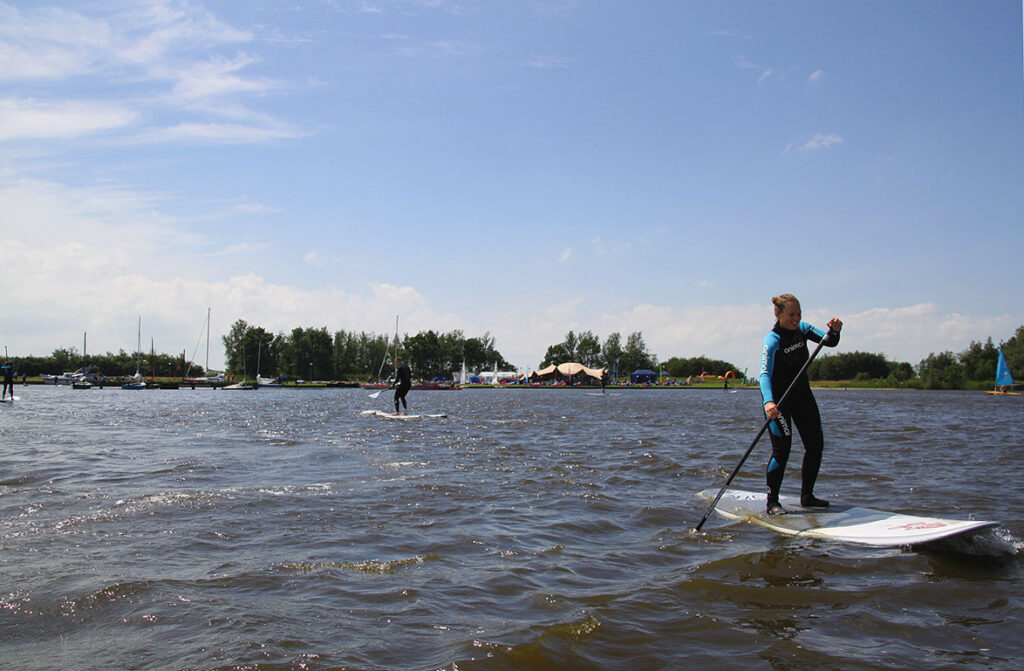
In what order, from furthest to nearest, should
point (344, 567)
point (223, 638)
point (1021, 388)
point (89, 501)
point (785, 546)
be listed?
1. point (1021, 388)
2. point (89, 501)
3. point (785, 546)
4. point (344, 567)
5. point (223, 638)

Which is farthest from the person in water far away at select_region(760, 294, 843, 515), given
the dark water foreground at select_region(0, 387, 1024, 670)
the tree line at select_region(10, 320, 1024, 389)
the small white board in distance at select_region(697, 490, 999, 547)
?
the tree line at select_region(10, 320, 1024, 389)

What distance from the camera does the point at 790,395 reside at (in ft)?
22.5

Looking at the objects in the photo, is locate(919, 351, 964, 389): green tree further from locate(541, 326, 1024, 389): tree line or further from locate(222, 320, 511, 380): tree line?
locate(222, 320, 511, 380): tree line

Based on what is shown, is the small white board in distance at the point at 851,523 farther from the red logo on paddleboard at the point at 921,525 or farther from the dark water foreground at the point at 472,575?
the dark water foreground at the point at 472,575

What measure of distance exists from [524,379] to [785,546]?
11307 cm

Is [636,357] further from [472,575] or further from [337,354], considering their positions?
[472,575]

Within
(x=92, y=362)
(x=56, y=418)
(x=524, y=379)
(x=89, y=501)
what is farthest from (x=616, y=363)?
(x=89, y=501)

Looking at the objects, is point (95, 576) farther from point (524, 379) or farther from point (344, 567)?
point (524, 379)

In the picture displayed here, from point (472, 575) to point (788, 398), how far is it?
3995mm

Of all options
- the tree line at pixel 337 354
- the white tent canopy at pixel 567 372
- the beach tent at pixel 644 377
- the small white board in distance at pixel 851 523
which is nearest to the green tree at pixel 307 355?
the tree line at pixel 337 354

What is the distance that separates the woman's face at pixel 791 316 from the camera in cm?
689

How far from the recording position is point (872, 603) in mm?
4492

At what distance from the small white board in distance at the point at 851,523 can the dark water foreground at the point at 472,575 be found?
0.61 ft

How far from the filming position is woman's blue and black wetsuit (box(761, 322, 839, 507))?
6824 mm
